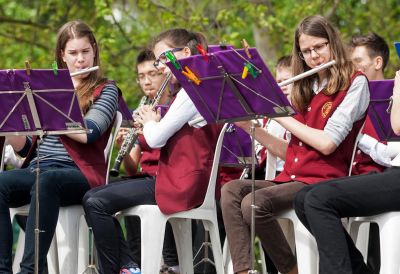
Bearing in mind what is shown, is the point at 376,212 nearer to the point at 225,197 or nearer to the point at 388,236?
the point at 388,236

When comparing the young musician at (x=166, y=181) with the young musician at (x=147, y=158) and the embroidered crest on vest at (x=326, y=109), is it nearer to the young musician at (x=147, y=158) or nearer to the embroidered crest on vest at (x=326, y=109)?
the young musician at (x=147, y=158)

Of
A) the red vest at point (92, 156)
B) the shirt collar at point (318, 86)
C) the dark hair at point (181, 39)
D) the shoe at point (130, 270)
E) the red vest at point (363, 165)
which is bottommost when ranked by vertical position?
the shoe at point (130, 270)

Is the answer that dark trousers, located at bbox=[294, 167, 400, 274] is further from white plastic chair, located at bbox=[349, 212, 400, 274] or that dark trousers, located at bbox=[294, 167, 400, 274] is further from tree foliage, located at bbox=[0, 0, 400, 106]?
tree foliage, located at bbox=[0, 0, 400, 106]

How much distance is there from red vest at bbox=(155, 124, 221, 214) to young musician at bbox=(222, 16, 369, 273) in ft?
0.54

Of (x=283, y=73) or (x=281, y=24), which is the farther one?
(x=281, y=24)

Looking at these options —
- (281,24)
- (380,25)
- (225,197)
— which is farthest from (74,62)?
(380,25)

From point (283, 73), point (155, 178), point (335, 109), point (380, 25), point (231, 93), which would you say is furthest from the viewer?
point (380, 25)

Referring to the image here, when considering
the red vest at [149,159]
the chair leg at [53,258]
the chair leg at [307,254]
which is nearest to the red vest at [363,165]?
the chair leg at [307,254]

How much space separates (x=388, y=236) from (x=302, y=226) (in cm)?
46

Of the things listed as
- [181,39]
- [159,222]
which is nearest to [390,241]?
[159,222]

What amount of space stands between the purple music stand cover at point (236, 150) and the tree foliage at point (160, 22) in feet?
12.9

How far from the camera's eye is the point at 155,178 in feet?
18.7

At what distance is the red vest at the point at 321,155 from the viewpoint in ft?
17.3

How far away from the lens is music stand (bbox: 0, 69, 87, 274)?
516 centimetres
